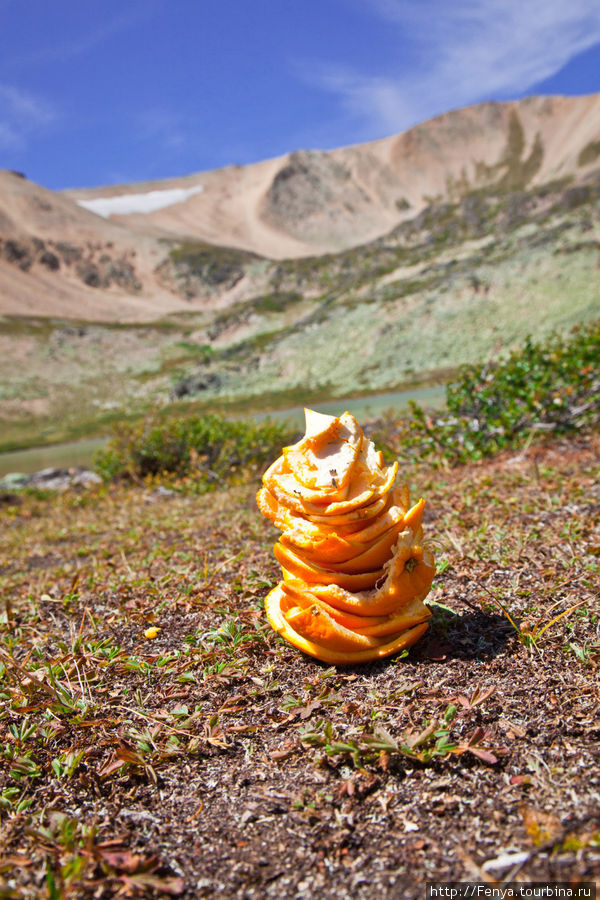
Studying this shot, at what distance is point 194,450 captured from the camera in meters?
9.46

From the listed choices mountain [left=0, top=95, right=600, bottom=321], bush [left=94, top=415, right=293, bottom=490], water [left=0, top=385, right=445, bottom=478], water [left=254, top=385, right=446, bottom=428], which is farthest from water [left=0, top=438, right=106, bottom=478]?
mountain [left=0, top=95, right=600, bottom=321]

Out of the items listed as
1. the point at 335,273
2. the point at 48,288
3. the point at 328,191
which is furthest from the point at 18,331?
the point at 328,191

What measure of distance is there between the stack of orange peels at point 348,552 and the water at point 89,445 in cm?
1296

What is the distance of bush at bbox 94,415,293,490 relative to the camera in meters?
9.31

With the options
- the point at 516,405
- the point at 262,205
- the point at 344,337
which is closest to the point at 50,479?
the point at 516,405

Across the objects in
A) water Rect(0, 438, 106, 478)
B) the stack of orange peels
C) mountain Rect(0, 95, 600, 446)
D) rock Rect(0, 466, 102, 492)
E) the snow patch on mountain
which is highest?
the snow patch on mountain

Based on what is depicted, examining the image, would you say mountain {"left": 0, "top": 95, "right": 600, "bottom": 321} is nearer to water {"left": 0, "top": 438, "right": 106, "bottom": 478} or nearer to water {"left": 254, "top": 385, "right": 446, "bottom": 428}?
water {"left": 0, "top": 438, "right": 106, "bottom": 478}

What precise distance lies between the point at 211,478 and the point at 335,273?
59.5 meters

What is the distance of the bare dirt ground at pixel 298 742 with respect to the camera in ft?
4.98

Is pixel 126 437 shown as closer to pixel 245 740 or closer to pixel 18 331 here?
pixel 245 740

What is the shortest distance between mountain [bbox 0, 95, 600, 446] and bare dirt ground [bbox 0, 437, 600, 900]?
7.23 m

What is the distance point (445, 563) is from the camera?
3.19 metres

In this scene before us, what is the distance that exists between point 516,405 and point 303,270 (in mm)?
65135

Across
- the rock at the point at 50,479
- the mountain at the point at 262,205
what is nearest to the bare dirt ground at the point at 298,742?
the rock at the point at 50,479
